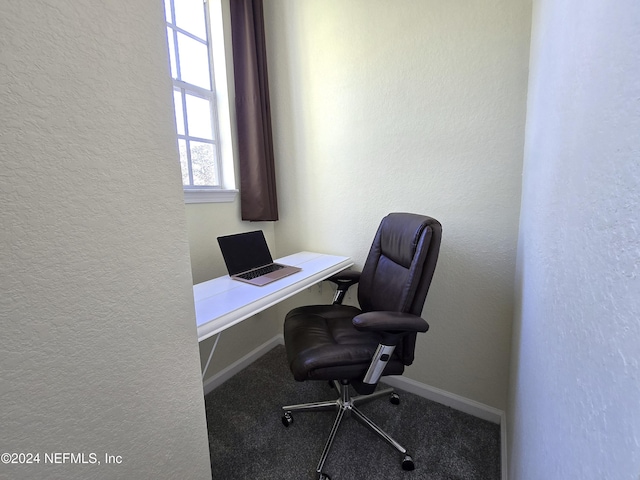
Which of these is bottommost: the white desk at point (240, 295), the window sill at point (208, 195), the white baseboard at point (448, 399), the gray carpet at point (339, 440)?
the gray carpet at point (339, 440)

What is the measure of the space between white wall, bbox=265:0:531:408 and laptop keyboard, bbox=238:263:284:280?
1.50ft

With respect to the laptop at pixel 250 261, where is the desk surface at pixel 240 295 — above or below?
below

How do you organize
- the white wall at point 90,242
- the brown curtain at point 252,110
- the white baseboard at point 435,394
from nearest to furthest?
the white wall at point 90,242 → the white baseboard at point 435,394 → the brown curtain at point 252,110

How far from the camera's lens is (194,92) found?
1752 mm

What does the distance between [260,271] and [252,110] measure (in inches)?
41.0

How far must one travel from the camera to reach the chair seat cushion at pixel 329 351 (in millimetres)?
1162

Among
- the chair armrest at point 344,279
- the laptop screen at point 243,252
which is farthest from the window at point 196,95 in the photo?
the chair armrest at point 344,279

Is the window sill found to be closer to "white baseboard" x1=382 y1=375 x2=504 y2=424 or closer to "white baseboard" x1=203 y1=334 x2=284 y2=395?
"white baseboard" x1=203 y1=334 x2=284 y2=395

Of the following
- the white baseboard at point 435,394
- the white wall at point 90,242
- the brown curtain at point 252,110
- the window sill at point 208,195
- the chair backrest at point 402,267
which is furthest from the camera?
the brown curtain at point 252,110

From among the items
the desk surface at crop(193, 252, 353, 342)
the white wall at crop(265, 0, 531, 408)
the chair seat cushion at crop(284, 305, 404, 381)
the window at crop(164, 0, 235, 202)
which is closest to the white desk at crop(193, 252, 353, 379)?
the desk surface at crop(193, 252, 353, 342)

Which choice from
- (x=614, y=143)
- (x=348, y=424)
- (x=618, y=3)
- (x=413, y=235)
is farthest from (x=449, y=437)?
(x=618, y=3)

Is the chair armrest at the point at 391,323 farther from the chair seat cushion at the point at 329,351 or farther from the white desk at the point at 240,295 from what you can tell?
the white desk at the point at 240,295

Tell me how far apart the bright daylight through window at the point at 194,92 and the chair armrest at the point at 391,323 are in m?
1.34

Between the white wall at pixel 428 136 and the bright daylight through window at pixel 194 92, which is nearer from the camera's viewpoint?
the white wall at pixel 428 136
